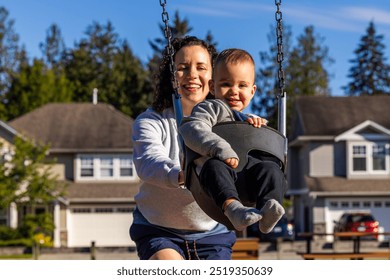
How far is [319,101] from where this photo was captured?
56031mm

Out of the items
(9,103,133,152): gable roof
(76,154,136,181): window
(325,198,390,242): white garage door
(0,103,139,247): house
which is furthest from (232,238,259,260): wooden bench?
(76,154,136,181): window

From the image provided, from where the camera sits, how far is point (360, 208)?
52812mm

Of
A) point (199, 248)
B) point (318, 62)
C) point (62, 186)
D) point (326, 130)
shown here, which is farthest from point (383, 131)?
point (199, 248)

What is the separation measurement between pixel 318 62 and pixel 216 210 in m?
82.8

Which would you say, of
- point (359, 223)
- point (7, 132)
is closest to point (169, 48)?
point (359, 223)

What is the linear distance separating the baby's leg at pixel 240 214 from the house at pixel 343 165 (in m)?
47.0

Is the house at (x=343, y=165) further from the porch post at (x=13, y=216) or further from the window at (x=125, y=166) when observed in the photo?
the porch post at (x=13, y=216)

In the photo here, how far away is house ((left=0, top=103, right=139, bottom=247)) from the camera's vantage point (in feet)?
171

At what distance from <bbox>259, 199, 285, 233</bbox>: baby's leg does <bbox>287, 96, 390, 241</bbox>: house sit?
154ft

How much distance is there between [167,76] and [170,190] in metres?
0.70

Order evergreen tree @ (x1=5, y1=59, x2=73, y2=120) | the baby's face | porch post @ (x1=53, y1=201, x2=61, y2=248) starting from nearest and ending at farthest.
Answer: the baby's face < porch post @ (x1=53, y1=201, x2=61, y2=248) < evergreen tree @ (x1=5, y1=59, x2=73, y2=120)

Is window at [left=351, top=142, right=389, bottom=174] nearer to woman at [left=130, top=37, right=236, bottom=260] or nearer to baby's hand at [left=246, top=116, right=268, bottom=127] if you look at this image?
woman at [left=130, top=37, right=236, bottom=260]

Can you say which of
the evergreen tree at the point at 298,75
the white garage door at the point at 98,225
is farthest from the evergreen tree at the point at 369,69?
the white garage door at the point at 98,225
